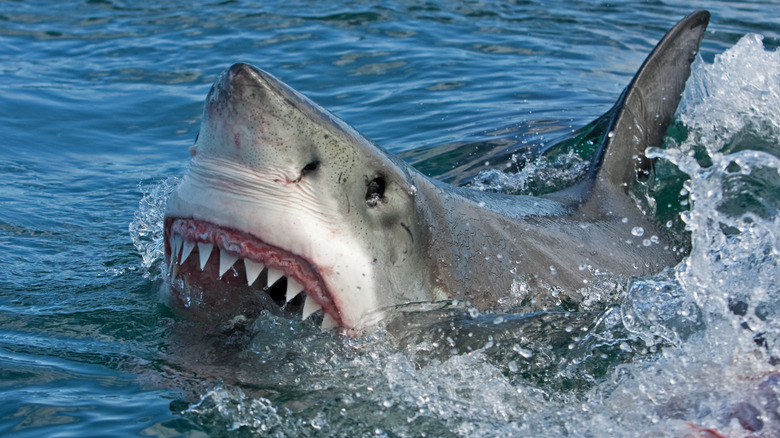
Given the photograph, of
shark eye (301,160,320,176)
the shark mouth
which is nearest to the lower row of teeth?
the shark mouth

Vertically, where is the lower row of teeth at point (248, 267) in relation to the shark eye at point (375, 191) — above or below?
below

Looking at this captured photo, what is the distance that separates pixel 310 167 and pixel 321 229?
174mm

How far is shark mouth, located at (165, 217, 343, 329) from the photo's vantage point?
250 centimetres

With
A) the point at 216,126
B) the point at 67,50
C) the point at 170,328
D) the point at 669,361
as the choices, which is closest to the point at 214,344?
the point at 170,328

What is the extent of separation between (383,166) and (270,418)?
80 centimetres

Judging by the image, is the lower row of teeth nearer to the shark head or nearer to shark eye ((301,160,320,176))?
the shark head

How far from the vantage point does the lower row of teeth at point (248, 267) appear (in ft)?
8.21

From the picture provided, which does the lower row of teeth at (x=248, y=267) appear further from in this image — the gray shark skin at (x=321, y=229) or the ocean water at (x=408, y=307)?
the ocean water at (x=408, y=307)

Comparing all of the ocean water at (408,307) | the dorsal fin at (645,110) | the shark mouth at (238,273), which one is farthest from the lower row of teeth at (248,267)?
the dorsal fin at (645,110)

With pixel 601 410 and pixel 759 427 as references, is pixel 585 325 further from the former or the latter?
pixel 759 427

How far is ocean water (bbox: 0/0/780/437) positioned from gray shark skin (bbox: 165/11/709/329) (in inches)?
4.7

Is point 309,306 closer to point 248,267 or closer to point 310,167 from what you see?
point 248,267

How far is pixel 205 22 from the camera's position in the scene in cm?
1033

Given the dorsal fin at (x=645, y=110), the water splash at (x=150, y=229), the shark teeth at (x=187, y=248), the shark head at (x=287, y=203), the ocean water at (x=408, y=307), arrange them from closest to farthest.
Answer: the shark head at (x=287, y=203), the shark teeth at (x=187, y=248), the ocean water at (x=408, y=307), the water splash at (x=150, y=229), the dorsal fin at (x=645, y=110)
